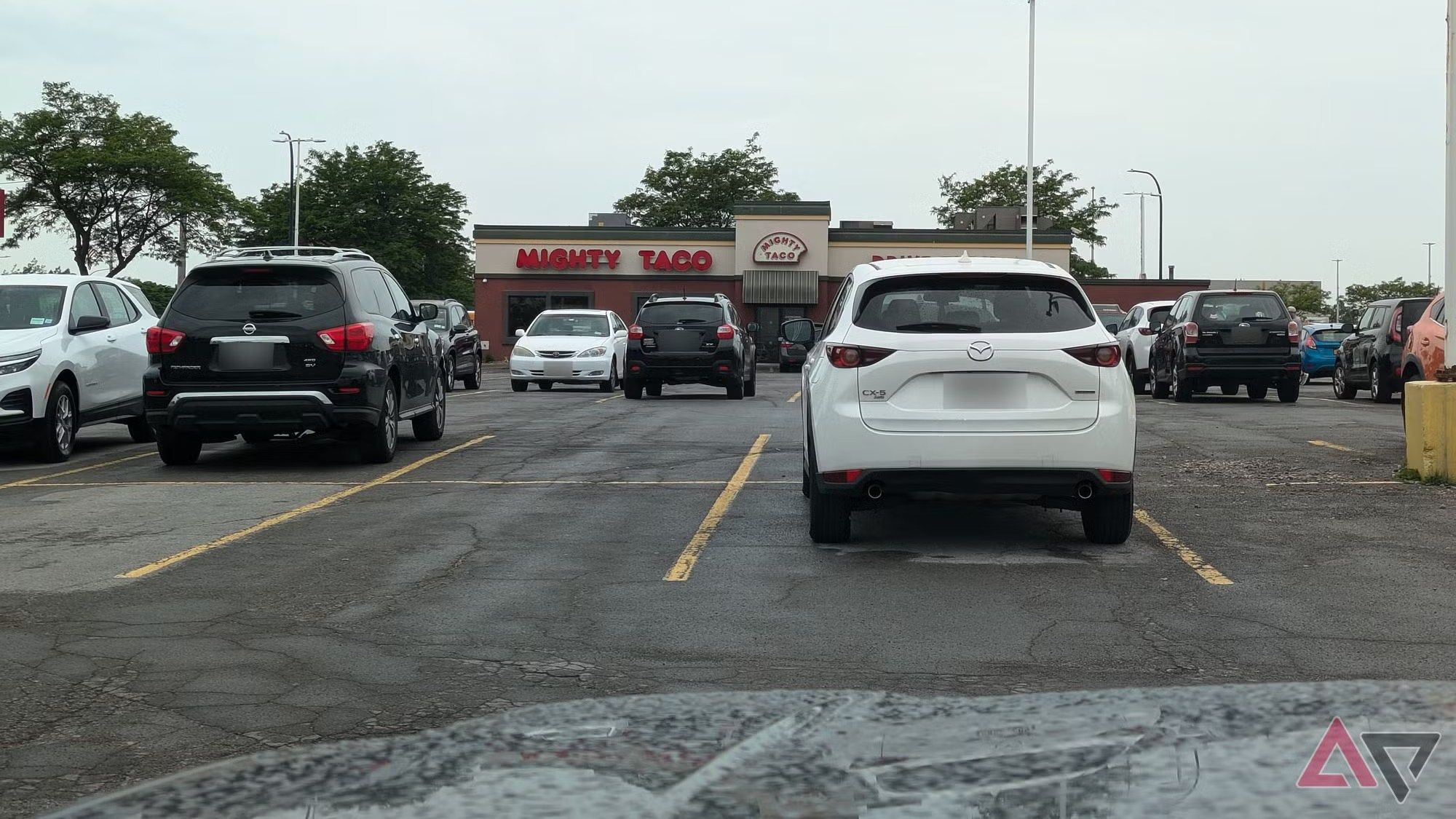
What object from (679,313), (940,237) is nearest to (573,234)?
(940,237)

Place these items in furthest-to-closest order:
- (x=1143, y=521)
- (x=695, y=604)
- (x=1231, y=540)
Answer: (x=1143, y=521) < (x=1231, y=540) < (x=695, y=604)

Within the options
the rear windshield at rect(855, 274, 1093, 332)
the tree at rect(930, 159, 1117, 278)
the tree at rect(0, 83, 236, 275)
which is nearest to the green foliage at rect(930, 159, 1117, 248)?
the tree at rect(930, 159, 1117, 278)

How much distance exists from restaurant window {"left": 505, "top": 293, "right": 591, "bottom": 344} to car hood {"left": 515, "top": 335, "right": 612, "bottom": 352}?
2778cm

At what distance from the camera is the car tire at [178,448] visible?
1284 cm

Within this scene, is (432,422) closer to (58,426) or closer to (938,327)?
(58,426)

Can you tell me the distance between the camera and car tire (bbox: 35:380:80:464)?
1351 cm

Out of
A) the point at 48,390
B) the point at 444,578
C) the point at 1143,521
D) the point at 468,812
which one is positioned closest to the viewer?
the point at 468,812

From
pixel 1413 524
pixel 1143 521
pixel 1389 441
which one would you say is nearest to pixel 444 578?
pixel 1143 521

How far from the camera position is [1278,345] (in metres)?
22.0

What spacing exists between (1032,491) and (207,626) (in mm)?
4169

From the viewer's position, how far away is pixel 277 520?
9836 mm

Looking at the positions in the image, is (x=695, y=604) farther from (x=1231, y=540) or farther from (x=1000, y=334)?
(x=1231, y=540)

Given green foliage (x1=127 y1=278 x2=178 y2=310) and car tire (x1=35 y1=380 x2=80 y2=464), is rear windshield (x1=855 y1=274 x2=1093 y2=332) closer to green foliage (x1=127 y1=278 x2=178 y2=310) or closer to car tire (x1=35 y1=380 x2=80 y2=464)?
car tire (x1=35 y1=380 x2=80 y2=464)

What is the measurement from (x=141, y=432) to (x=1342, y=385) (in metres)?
18.0
